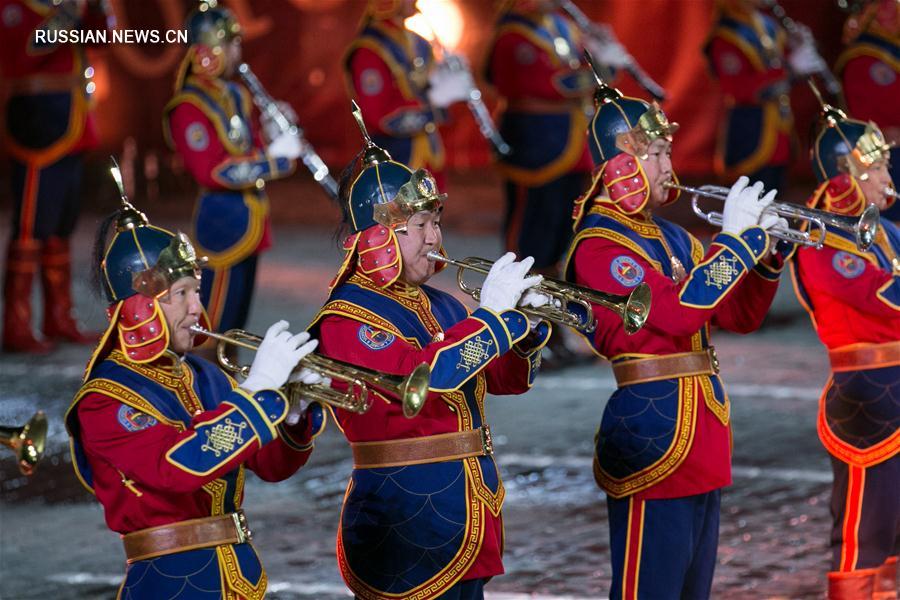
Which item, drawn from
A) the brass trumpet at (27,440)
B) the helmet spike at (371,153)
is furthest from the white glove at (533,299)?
the brass trumpet at (27,440)

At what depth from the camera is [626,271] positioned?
196 inches

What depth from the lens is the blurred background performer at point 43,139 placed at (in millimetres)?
10039

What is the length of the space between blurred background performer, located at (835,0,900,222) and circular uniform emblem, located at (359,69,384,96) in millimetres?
2881

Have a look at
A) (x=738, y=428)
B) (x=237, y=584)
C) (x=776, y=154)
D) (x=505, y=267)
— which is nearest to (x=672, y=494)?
(x=505, y=267)

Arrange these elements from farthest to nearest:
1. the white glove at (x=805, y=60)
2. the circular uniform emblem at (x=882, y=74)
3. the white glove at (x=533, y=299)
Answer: the white glove at (x=805, y=60)
the circular uniform emblem at (x=882, y=74)
the white glove at (x=533, y=299)

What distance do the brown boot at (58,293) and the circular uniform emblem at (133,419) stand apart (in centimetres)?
649

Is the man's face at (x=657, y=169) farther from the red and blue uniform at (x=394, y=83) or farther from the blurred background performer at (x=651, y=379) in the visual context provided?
the red and blue uniform at (x=394, y=83)

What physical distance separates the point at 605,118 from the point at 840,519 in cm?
174

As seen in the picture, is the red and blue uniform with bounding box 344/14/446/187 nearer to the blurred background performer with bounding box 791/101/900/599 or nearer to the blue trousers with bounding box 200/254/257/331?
the blue trousers with bounding box 200/254/257/331

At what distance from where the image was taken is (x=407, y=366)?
4.42 meters

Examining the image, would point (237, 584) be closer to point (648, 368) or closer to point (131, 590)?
point (131, 590)

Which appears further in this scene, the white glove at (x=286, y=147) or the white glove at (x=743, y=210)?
the white glove at (x=286, y=147)

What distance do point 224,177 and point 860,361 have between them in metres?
3.84

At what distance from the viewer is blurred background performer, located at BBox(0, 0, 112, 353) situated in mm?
10039
